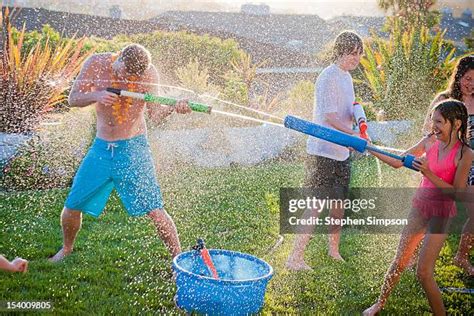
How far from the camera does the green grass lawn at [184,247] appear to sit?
10.9ft

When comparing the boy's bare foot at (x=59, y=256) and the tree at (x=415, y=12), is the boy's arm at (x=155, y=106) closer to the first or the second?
the boy's bare foot at (x=59, y=256)

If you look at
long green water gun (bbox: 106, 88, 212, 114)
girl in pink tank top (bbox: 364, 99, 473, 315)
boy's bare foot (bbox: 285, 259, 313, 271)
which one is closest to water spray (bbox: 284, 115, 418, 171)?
girl in pink tank top (bbox: 364, 99, 473, 315)

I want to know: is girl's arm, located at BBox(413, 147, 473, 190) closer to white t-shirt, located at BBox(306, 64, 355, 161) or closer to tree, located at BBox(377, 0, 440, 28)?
white t-shirt, located at BBox(306, 64, 355, 161)

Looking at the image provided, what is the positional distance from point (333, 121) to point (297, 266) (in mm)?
856

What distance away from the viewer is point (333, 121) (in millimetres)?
3793

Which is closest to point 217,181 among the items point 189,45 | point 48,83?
point 48,83

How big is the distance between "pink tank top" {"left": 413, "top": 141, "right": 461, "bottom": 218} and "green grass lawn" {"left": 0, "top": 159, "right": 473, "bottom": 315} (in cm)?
58

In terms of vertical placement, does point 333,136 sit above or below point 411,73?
above

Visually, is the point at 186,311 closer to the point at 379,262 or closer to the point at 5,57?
the point at 379,262

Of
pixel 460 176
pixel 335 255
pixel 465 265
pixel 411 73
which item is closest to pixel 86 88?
pixel 335 255

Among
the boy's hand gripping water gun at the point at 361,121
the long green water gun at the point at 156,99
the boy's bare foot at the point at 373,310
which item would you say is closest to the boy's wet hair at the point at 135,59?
the long green water gun at the point at 156,99

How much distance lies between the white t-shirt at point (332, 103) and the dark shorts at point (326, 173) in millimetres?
34

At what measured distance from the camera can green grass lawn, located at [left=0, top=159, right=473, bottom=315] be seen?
3332 millimetres

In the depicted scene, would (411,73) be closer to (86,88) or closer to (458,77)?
(458,77)
